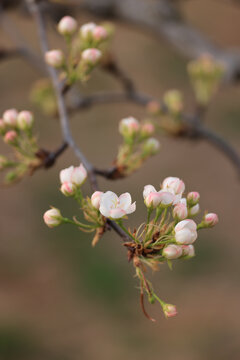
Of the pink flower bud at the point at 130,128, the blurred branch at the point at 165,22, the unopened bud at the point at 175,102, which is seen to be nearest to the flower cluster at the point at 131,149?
the pink flower bud at the point at 130,128

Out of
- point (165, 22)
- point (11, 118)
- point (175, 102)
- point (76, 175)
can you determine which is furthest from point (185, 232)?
point (165, 22)

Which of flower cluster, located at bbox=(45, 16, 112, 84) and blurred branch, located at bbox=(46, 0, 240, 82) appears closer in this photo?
flower cluster, located at bbox=(45, 16, 112, 84)

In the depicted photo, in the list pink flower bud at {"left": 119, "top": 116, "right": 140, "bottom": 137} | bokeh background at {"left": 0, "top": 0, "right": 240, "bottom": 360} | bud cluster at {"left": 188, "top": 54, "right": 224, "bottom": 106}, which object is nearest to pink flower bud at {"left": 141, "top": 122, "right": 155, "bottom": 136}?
pink flower bud at {"left": 119, "top": 116, "right": 140, "bottom": 137}

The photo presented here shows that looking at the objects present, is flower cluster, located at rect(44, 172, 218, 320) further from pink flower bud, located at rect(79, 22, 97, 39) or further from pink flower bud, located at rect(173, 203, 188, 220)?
pink flower bud, located at rect(79, 22, 97, 39)

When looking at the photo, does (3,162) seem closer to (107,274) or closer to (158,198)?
(158,198)

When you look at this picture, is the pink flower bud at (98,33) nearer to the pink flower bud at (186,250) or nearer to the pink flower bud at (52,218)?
the pink flower bud at (52,218)

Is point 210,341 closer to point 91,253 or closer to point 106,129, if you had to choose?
point 91,253
